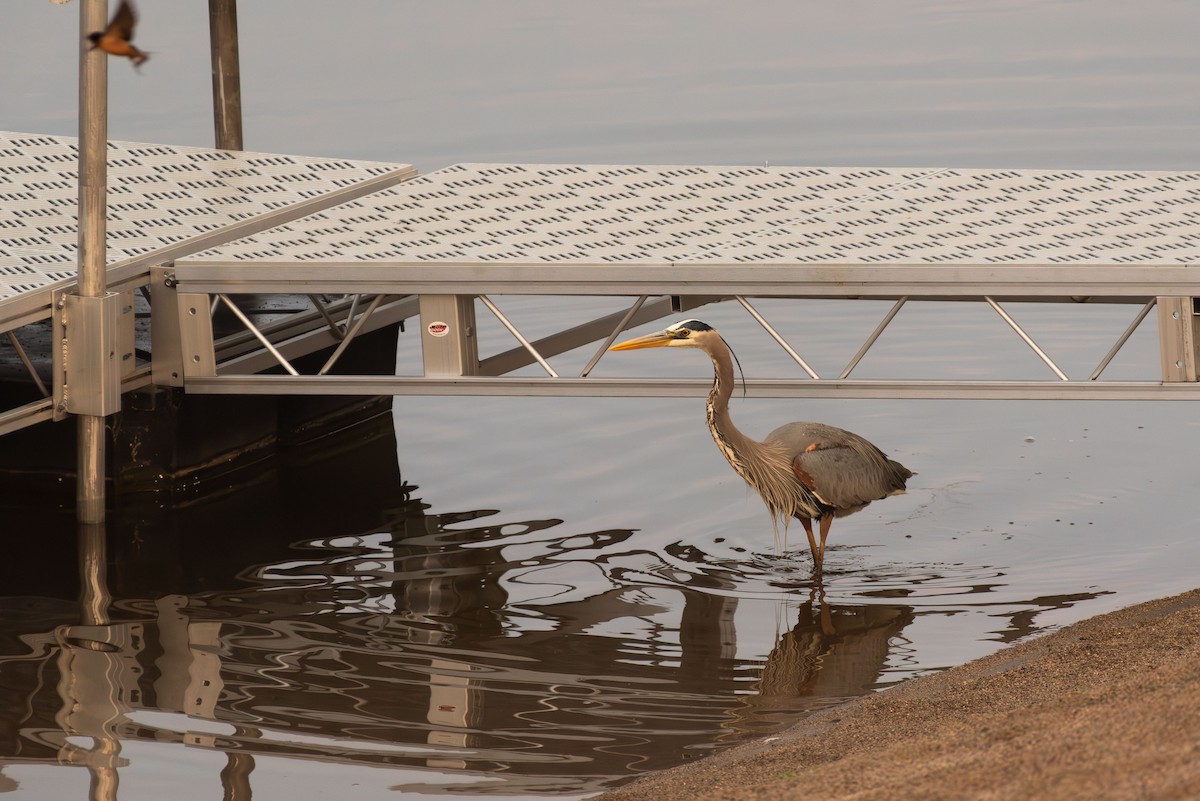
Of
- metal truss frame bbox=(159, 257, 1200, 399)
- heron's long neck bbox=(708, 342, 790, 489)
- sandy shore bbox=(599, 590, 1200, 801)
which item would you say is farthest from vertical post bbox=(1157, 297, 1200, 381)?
heron's long neck bbox=(708, 342, 790, 489)

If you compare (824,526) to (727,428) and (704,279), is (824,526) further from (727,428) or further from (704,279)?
(704,279)

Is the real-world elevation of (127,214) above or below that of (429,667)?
above

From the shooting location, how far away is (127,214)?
484 inches

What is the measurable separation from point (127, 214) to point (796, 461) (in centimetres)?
530

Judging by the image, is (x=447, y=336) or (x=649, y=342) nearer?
(x=649, y=342)

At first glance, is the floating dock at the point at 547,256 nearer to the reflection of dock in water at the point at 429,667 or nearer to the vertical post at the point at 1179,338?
the vertical post at the point at 1179,338

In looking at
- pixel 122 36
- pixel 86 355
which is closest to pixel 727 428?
pixel 86 355

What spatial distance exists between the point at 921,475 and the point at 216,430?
199 inches

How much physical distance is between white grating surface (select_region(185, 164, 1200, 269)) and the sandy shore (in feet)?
8.77

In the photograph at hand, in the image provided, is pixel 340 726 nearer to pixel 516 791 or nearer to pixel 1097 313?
pixel 516 791

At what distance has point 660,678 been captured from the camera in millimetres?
9062

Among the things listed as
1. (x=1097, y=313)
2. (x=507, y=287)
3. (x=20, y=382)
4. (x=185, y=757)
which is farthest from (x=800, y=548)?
(x=1097, y=313)

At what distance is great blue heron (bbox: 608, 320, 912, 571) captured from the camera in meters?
9.79

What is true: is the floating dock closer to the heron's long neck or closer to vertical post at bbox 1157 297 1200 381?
vertical post at bbox 1157 297 1200 381
